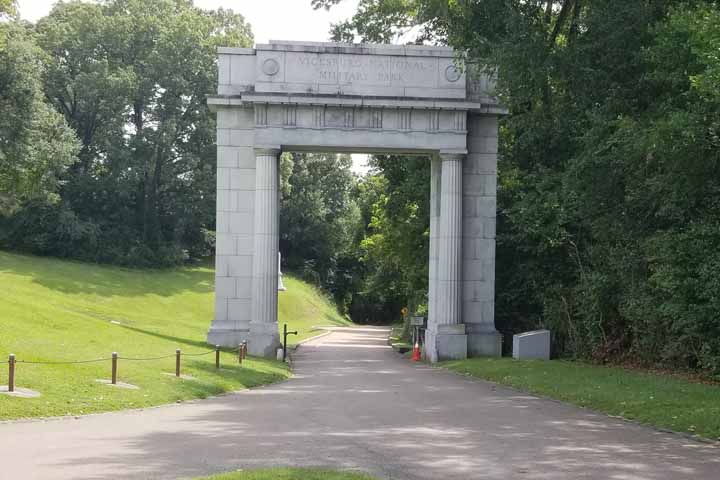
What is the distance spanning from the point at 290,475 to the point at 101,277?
58674mm

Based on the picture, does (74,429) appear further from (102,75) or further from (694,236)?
(102,75)

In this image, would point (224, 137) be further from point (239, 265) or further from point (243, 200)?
point (239, 265)

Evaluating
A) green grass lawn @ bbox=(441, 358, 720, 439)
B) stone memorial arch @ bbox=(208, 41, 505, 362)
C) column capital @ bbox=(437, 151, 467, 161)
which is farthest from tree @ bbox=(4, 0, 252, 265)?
green grass lawn @ bbox=(441, 358, 720, 439)

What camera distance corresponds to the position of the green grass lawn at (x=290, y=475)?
9742 millimetres

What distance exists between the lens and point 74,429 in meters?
13.8

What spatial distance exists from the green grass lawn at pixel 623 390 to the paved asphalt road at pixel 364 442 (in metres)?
0.67

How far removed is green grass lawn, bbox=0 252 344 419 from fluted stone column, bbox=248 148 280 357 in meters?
1.77

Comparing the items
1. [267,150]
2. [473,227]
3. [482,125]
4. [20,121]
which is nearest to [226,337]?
[267,150]

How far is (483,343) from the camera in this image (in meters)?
33.3

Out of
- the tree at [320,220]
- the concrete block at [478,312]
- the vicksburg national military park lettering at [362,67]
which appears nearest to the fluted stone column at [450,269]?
the concrete block at [478,312]

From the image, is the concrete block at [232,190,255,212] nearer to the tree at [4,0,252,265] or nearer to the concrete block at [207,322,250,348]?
the concrete block at [207,322,250,348]

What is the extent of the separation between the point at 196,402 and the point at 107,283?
47.6 metres

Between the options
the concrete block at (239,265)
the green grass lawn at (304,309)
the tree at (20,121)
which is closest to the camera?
the concrete block at (239,265)

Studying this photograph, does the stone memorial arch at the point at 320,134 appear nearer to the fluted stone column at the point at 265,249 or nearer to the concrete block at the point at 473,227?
the fluted stone column at the point at 265,249
